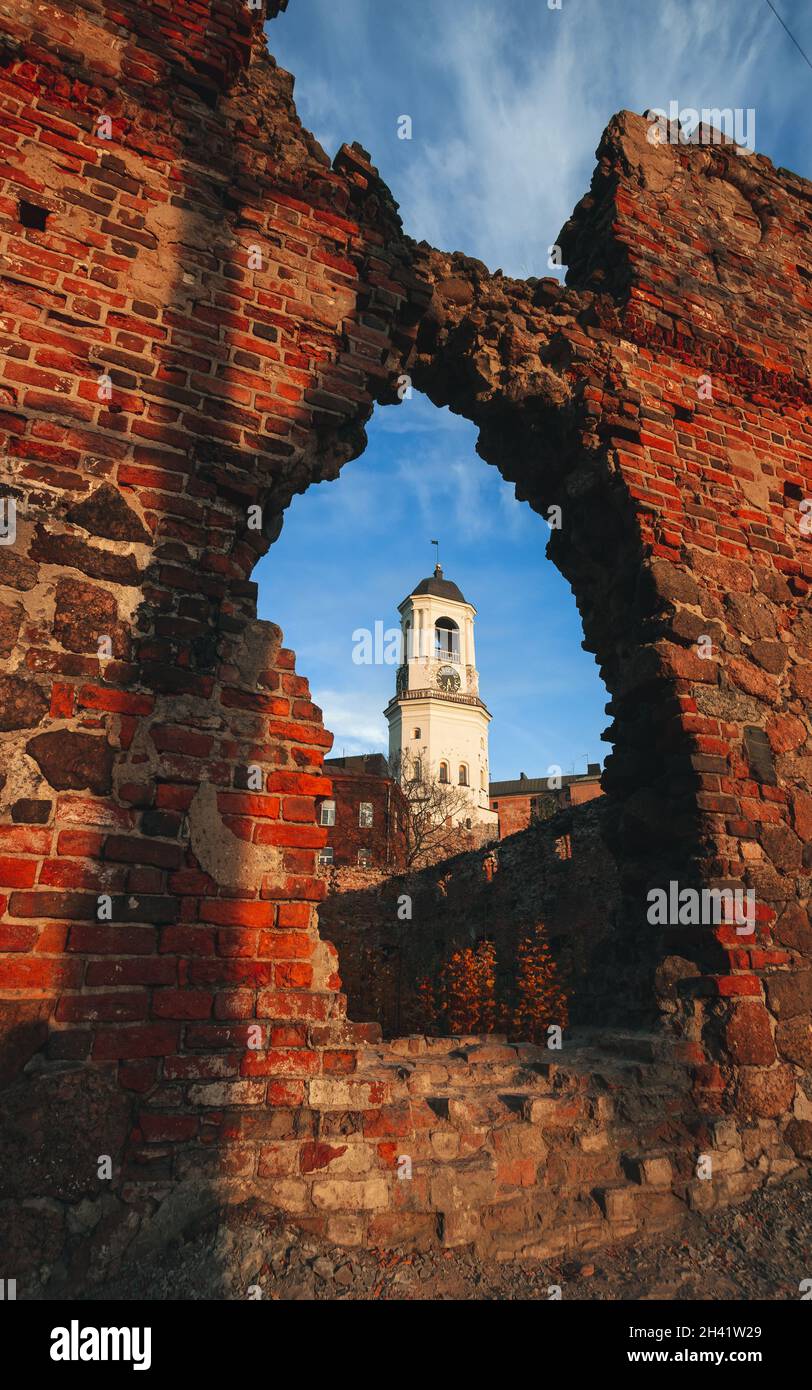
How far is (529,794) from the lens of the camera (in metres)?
52.2

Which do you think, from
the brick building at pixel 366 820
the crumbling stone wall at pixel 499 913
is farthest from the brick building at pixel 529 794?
the crumbling stone wall at pixel 499 913

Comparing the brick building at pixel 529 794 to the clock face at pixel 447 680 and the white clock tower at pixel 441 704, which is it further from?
the clock face at pixel 447 680

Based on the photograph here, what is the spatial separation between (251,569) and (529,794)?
2001 inches

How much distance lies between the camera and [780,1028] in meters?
3.00

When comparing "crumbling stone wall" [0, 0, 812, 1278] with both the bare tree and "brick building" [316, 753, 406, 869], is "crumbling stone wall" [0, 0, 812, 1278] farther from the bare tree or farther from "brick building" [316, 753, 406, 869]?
"brick building" [316, 753, 406, 869]

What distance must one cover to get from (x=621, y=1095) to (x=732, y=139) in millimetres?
Result: 6079

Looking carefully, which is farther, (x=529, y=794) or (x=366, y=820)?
(x=529, y=794)

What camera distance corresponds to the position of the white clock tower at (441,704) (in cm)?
3959

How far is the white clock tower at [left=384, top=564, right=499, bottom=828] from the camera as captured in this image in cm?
3959

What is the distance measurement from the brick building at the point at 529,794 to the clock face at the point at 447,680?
7907mm

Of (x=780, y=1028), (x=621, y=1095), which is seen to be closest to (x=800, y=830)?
(x=780, y=1028)

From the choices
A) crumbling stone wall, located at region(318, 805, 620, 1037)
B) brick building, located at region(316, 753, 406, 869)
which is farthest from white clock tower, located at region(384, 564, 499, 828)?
crumbling stone wall, located at region(318, 805, 620, 1037)

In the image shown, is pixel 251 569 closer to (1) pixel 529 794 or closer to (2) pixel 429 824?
(2) pixel 429 824

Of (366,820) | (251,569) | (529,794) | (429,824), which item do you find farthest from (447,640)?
(251,569)
